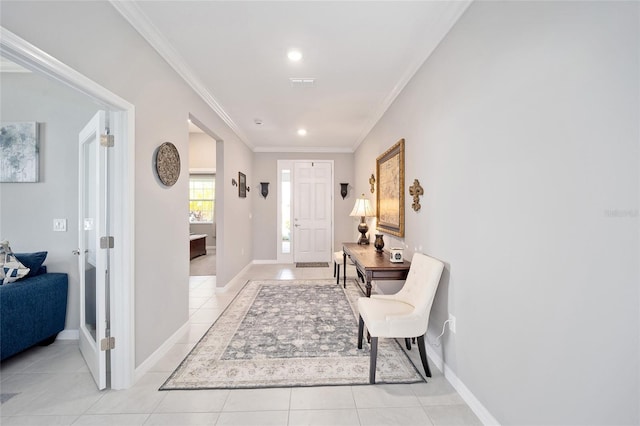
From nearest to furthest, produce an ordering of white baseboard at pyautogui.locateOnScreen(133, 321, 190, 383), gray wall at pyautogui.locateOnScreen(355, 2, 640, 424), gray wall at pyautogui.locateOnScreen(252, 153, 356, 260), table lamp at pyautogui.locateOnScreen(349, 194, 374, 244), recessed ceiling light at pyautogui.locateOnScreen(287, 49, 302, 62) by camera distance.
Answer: gray wall at pyautogui.locateOnScreen(355, 2, 640, 424)
white baseboard at pyautogui.locateOnScreen(133, 321, 190, 383)
recessed ceiling light at pyautogui.locateOnScreen(287, 49, 302, 62)
table lamp at pyautogui.locateOnScreen(349, 194, 374, 244)
gray wall at pyautogui.locateOnScreen(252, 153, 356, 260)

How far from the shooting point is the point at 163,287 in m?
2.29

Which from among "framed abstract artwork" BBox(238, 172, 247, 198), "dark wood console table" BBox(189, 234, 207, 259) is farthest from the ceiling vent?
"dark wood console table" BBox(189, 234, 207, 259)

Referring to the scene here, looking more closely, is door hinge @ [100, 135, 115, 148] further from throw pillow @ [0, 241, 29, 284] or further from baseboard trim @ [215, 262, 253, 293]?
baseboard trim @ [215, 262, 253, 293]

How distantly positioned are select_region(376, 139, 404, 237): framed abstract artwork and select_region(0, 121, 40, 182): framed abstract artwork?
3.67 meters

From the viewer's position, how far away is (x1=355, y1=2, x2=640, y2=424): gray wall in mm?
891

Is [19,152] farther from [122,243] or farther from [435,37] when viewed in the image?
[435,37]

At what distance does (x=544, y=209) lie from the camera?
3.79 ft

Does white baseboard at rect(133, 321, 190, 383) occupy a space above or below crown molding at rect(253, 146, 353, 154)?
below

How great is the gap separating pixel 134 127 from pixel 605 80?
8.30 feet

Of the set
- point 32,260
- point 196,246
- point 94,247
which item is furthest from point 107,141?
point 196,246

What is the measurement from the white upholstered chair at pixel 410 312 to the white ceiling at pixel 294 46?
1.80 metres

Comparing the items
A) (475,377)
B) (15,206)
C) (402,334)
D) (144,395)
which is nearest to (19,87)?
(15,206)

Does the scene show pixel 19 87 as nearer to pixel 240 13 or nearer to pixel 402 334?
pixel 240 13

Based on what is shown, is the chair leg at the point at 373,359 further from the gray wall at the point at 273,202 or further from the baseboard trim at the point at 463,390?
the gray wall at the point at 273,202
